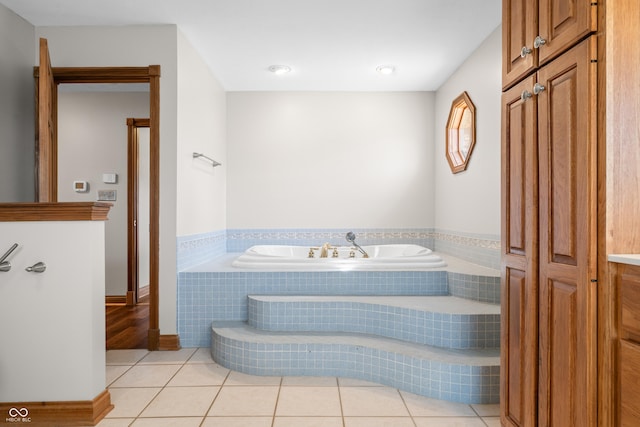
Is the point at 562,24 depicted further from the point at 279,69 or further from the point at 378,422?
the point at 279,69

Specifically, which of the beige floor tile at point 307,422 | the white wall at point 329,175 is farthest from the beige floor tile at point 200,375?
the white wall at point 329,175

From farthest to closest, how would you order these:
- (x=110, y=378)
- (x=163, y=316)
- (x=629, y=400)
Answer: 1. (x=163, y=316)
2. (x=110, y=378)
3. (x=629, y=400)

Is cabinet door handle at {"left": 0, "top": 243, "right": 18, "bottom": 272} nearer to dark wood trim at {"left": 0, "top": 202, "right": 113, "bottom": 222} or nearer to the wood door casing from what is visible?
dark wood trim at {"left": 0, "top": 202, "right": 113, "bottom": 222}

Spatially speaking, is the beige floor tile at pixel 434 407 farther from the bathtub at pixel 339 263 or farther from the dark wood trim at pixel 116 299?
the dark wood trim at pixel 116 299

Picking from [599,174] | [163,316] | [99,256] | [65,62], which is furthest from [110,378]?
[599,174]

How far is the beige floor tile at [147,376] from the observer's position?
233 cm

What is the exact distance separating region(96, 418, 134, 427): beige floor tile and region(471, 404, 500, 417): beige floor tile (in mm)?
1701

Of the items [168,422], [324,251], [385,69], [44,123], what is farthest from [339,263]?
[44,123]

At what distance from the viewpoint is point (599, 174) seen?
122 cm

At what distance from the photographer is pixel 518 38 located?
64.2 inches

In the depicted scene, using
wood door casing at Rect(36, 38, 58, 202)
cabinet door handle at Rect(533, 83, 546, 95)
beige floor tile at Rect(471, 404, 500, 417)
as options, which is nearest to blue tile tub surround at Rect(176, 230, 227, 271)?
wood door casing at Rect(36, 38, 58, 202)

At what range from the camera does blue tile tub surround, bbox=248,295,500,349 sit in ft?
7.77

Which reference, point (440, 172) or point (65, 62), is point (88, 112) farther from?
point (440, 172)

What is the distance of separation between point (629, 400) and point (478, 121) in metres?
2.54
